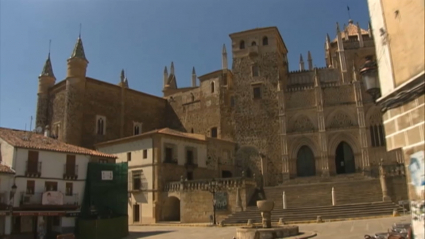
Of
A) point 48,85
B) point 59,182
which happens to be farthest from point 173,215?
point 48,85

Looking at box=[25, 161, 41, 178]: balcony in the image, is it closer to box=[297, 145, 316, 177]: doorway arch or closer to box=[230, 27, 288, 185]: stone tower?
box=[230, 27, 288, 185]: stone tower

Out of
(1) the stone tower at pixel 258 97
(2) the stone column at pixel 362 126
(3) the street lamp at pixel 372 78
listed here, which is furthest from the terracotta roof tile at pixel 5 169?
(2) the stone column at pixel 362 126

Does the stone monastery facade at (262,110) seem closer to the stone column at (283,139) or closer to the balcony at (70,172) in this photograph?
the stone column at (283,139)

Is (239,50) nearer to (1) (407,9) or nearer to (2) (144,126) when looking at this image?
(2) (144,126)

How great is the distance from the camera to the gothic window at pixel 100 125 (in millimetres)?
40781

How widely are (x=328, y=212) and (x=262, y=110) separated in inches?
634

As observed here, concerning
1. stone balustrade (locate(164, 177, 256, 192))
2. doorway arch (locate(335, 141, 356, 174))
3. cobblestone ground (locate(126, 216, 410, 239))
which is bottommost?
cobblestone ground (locate(126, 216, 410, 239))

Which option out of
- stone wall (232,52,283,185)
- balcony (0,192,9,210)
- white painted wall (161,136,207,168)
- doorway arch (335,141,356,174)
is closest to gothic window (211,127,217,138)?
stone wall (232,52,283,185)

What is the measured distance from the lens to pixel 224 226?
2564 cm

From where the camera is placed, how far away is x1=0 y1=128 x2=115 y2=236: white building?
23078mm

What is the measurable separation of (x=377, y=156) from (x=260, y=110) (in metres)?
11.5

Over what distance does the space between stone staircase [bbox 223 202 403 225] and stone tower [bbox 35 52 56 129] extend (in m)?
25.6

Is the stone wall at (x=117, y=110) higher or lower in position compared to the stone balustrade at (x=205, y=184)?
higher

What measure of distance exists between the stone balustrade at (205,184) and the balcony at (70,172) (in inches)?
326
